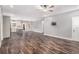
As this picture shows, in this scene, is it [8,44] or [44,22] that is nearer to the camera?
[8,44]

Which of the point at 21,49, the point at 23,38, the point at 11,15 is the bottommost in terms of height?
the point at 21,49

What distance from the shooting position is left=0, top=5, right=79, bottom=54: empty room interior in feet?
8.18

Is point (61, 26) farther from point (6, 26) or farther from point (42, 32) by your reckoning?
point (6, 26)

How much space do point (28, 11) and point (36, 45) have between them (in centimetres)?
87

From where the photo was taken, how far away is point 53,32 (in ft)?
8.56

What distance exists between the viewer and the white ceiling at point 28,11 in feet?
8.20

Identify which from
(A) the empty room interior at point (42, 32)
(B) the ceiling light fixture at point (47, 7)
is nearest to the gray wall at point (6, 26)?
(A) the empty room interior at point (42, 32)

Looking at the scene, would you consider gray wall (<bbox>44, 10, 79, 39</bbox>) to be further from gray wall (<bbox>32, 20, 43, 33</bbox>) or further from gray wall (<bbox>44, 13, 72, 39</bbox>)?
gray wall (<bbox>32, 20, 43, 33</bbox>)

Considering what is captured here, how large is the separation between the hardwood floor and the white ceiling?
508mm

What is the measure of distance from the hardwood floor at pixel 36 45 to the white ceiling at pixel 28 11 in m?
0.51
